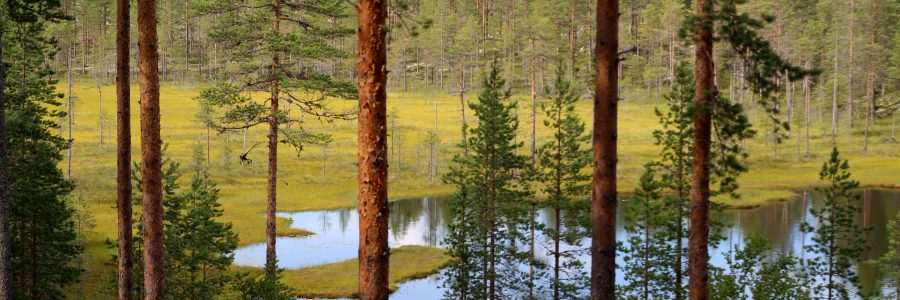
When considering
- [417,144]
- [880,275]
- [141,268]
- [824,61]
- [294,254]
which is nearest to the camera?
[141,268]

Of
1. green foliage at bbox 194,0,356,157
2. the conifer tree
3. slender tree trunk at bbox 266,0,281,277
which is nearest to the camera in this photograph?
the conifer tree

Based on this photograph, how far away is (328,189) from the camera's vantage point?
6425cm

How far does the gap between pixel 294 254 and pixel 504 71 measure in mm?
75208

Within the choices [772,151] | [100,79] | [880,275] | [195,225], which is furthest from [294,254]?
[100,79]

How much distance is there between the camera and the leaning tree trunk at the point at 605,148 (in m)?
9.72

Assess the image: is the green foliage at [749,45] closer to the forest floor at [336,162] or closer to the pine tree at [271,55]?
the pine tree at [271,55]

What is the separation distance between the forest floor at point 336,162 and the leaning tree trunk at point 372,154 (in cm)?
2721

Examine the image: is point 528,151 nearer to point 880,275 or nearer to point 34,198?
point 880,275

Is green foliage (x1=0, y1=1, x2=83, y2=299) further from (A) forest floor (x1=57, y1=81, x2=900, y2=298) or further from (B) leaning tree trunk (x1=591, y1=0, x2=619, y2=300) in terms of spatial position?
(B) leaning tree trunk (x1=591, y1=0, x2=619, y2=300)

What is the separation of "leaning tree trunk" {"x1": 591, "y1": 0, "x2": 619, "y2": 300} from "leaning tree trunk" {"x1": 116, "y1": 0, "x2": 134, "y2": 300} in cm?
752

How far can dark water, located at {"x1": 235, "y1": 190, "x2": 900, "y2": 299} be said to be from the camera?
3788cm

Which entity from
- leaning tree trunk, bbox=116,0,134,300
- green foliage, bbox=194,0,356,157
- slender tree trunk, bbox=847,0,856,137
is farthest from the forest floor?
leaning tree trunk, bbox=116,0,134,300

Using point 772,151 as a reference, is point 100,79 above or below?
above

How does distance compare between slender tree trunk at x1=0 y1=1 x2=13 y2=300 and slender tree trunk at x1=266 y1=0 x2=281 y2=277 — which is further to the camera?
slender tree trunk at x1=266 y1=0 x2=281 y2=277
